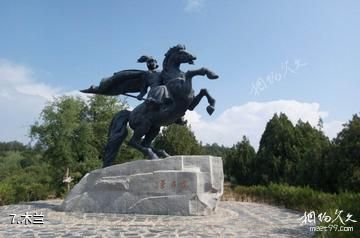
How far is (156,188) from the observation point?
7543 mm

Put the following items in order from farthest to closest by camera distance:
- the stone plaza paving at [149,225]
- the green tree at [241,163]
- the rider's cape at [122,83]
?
1. the green tree at [241,163]
2. the rider's cape at [122,83]
3. the stone plaza paving at [149,225]

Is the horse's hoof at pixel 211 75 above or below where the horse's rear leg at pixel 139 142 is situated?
above

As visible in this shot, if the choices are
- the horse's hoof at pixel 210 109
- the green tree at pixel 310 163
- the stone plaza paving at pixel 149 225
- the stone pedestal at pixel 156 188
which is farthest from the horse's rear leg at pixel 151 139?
the green tree at pixel 310 163

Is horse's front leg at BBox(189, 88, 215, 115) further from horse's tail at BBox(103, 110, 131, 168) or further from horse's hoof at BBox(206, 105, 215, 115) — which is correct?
horse's tail at BBox(103, 110, 131, 168)

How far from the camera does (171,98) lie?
8086mm

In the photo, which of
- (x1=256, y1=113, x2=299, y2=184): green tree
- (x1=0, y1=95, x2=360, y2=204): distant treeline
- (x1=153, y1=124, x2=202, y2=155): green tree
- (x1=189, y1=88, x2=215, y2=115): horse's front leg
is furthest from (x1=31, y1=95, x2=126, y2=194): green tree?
(x1=189, y1=88, x2=215, y2=115): horse's front leg

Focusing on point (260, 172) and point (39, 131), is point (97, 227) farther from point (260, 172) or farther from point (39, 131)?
point (260, 172)

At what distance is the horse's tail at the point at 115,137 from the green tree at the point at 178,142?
1438 cm

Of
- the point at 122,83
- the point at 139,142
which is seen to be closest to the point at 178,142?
the point at 122,83

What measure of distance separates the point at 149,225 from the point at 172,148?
55.1 ft

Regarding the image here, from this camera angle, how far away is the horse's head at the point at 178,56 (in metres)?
8.19

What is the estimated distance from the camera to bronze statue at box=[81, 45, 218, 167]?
8.06 meters

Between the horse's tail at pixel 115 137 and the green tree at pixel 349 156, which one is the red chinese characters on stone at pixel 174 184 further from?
the green tree at pixel 349 156

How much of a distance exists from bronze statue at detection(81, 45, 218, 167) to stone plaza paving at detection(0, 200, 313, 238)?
1699 millimetres
